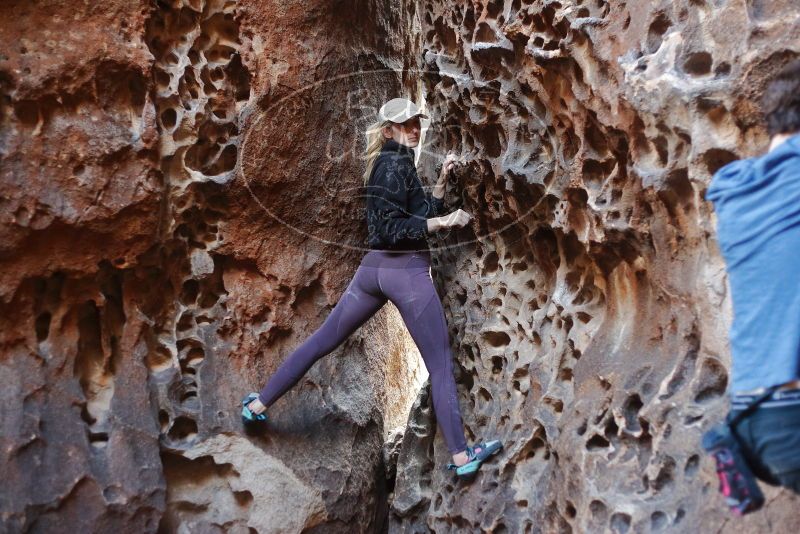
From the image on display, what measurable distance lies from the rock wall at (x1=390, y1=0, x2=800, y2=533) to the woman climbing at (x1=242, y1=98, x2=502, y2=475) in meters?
0.25

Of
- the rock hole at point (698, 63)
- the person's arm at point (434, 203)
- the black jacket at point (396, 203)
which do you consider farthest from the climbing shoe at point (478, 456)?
the rock hole at point (698, 63)

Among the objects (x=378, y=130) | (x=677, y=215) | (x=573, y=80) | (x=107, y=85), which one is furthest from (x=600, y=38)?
(x=107, y=85)

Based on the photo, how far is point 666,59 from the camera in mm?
2543

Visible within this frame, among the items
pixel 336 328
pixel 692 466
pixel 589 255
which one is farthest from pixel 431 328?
pixel 692 466

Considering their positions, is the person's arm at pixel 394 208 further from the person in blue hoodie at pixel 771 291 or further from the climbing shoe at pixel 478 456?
the person in blue hoodie at pixel 771 291

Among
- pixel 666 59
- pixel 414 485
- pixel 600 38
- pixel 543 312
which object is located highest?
pixel 600 38

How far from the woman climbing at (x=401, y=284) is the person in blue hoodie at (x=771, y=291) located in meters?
1.62

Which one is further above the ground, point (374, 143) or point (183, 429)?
point (374, 143)

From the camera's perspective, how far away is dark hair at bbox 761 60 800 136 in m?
1.75

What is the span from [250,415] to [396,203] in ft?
3.37

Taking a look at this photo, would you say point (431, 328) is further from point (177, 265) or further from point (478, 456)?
point (177, 265)

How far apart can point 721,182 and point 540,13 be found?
58.1 inches

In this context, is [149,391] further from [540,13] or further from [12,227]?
[540,13]

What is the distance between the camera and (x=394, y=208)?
10.9 ft
